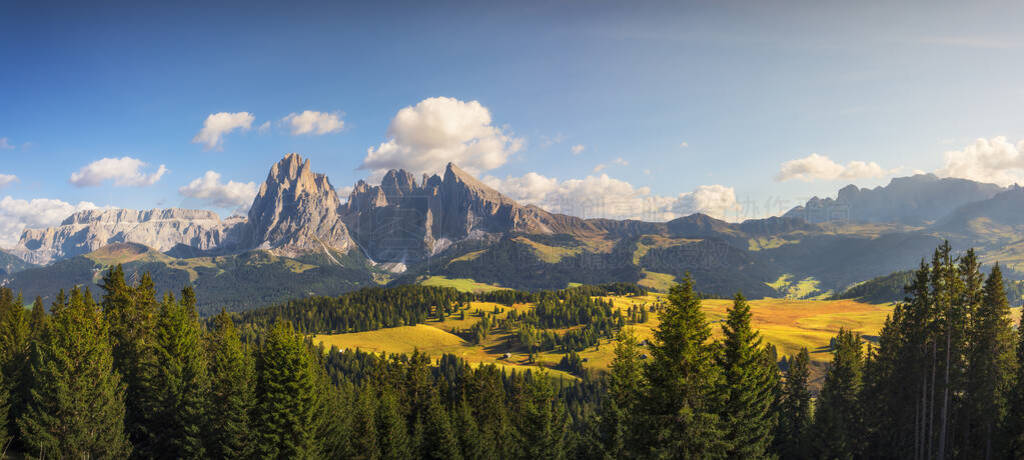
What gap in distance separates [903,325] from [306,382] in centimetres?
6128

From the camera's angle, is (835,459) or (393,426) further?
(393,426)

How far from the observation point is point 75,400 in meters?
39.9

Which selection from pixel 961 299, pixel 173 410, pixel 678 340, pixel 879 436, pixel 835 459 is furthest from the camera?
pixel 879 436

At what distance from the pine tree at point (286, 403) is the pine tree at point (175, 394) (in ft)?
25.7

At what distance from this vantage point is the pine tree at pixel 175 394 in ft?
151

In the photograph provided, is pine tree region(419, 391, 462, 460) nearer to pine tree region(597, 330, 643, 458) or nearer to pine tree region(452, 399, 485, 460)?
pine tree region(452, 399, 485, 460)

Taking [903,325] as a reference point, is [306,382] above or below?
below

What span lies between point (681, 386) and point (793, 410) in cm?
4623

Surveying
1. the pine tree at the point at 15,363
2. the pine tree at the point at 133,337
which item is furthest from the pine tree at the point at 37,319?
the pine tree at the point at 133,337

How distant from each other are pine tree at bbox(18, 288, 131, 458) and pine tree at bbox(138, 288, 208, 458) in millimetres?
4419

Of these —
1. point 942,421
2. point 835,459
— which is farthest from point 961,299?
point 835,459

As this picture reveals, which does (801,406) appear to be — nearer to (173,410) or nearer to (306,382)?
(306,382)

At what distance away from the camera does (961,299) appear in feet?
146

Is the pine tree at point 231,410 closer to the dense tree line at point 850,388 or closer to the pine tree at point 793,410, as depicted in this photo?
the dense tree line at point 850,388
